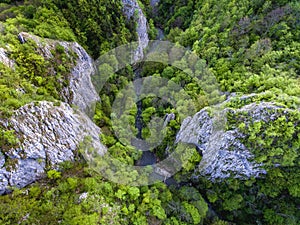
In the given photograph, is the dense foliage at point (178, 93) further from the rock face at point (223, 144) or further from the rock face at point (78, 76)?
the rock face at point (78, 76)

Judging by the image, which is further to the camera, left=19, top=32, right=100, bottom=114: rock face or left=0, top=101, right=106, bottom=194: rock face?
left=19, top=32, right=100, bottom=114: rock face

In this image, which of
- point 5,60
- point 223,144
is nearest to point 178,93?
point 223,144

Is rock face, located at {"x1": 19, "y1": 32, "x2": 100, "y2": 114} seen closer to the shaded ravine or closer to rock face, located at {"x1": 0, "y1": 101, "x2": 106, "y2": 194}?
rock face, located at {"x1": 0, "y1": 101, "x2": 106, "y2": 194}

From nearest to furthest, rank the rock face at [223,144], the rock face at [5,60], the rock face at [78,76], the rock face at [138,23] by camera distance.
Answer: the rock face at [5,60], the rock face at [223,144], the rock face at [78,76], the rock face at [138,23]

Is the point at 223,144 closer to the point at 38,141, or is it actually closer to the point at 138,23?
the point at 38,141

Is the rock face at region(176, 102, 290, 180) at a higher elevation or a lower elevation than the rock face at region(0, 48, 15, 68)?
lower

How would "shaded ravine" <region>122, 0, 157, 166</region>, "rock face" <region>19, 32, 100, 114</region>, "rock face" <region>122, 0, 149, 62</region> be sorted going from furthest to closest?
1. "rock face" <region>122, 0, 149, 62</region>
2. "shaded ravine" <region>122, 0, 157, 166</region>
3. "rock face" <region>19, 32, 100, 114</region>

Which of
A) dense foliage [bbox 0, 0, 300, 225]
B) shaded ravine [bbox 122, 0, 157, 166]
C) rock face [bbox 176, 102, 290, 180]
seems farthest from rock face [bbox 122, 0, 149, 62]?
rock face [bbox 176, 102, 290, 180]

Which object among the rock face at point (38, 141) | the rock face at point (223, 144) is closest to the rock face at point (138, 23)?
the rock face at point (223, 144)
